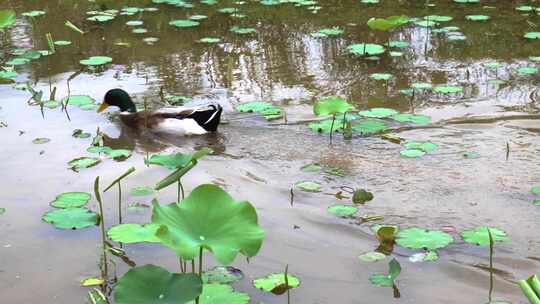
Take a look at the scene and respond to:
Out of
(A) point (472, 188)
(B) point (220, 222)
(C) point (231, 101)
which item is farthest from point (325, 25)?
(B) point (220, 222)

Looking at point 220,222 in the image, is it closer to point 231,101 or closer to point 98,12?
point 231,101

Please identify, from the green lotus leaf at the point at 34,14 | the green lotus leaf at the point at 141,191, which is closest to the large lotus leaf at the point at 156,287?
the green lotus leaf at the point at 141,191

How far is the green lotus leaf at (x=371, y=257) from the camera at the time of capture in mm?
3469

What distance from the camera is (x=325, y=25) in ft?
26.2

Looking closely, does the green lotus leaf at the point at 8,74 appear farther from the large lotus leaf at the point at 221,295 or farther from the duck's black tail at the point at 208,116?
the large lotus leaf at the point at 221,295

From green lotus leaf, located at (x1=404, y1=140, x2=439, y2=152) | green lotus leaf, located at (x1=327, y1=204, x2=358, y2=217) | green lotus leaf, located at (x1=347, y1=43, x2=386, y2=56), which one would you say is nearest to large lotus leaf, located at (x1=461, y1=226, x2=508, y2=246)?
green lotus leaf, located at (x1=327, y1=204, x2=358, y2=217)

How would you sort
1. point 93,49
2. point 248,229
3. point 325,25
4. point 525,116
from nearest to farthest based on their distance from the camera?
point 248,229, point 525,116, point 93,49, point 325,25

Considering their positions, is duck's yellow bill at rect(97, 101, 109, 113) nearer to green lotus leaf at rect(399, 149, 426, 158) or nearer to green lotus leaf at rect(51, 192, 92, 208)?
green lotus leaf at rect(51, 192, 92, 208)

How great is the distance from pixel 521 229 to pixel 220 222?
1911 mm

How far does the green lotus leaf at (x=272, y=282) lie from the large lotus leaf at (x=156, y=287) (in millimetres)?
791

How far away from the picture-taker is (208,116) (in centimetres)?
530

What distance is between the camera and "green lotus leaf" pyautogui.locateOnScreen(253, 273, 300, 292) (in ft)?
10.5

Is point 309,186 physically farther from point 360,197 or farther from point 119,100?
point 119,100

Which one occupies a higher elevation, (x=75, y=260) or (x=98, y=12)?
(x=98, y=12)
